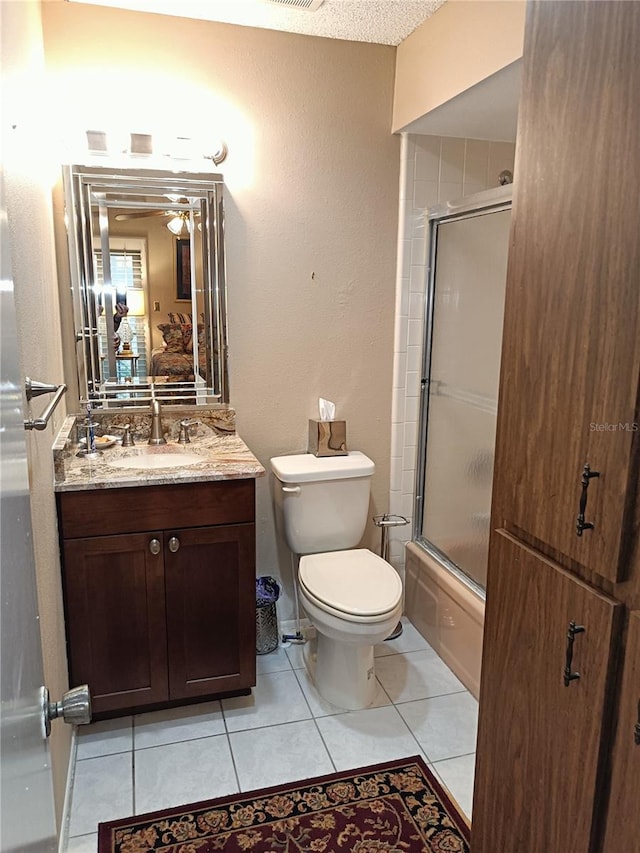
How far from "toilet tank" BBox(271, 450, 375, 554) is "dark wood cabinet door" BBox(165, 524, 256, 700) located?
343 millimetres

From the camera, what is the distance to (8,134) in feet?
3.88

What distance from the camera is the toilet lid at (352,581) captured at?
2125mm

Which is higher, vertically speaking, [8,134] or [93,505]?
[8,134]

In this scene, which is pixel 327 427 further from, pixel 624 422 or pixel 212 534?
pixel 624 422

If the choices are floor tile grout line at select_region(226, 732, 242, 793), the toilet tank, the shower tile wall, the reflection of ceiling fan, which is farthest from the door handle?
the shower tile wall

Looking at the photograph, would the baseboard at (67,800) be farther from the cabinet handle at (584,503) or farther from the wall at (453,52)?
the wall at (453,52)

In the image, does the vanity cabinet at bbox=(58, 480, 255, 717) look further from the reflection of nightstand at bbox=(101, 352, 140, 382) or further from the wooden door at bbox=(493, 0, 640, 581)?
the wooden door at bbox=(493, 0, 640, 581)

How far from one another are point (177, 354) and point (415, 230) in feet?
3.69

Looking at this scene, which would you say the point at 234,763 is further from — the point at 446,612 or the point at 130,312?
the point at 130,312

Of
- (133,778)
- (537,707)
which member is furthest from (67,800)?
(537,707)

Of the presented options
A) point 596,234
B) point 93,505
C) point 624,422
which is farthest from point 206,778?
point 596,234

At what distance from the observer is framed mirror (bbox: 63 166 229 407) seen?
2309 mm

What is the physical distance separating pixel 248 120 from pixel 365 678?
2126 millimetres

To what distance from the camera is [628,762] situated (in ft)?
3.00
